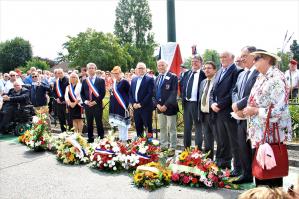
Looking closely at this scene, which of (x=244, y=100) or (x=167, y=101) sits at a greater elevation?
(x=244, y=100)

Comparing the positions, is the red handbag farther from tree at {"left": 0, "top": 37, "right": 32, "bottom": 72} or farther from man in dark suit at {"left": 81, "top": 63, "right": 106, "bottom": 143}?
tree at {"left": 0, "top": 37, "right": 32, "bottom": 72}

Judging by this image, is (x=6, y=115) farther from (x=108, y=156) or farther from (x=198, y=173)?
(x=198, y=173)

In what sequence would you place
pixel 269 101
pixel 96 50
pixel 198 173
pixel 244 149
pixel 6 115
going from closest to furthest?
pixel 269 101, pixel 244 149, pixel 198 173, pixel 6 115, pixel 96 50

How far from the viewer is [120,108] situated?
28.5 feet

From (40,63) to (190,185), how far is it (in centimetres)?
6555

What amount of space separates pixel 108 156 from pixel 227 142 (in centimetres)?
226

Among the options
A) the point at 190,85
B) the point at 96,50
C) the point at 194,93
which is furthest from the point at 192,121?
the point at 96,50

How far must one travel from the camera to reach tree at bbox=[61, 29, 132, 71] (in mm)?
56562

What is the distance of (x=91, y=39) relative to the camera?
188 ft

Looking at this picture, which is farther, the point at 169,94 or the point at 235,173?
the point at 169,94

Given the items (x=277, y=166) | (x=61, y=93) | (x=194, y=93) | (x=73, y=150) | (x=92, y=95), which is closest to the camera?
(x=277, y=166)

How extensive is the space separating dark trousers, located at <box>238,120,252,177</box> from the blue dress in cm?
391

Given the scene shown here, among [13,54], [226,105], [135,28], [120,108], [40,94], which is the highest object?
[135,28]

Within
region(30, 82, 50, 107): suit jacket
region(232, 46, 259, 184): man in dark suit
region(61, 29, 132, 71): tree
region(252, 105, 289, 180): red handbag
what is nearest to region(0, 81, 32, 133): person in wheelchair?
region(30, 82, 50, 107): suit jacket
